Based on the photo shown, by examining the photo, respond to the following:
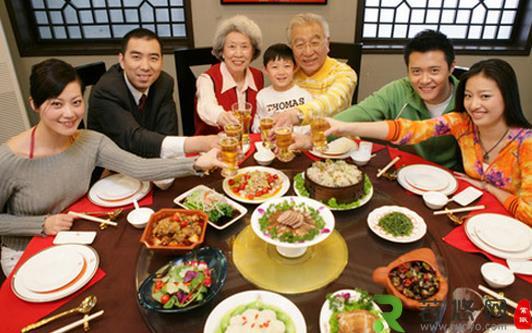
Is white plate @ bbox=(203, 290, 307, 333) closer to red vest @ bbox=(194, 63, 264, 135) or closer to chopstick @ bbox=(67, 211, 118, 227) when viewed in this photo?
chopstick @ bbox=(67, 211, 118, 227)

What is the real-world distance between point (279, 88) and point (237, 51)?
0.44 meters

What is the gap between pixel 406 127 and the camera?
210 cm

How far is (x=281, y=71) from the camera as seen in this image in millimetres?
2754

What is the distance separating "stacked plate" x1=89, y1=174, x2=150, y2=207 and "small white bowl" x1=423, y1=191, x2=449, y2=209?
137 centimetres

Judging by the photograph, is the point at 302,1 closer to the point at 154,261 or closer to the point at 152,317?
the point at 154,261

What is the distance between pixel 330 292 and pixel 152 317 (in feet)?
1.99

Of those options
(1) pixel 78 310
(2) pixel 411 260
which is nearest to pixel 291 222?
(2) pixel 411 260

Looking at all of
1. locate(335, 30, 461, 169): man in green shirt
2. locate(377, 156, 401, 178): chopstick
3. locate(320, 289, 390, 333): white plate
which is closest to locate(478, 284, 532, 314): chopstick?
locate(320, 289, 390, 333): white plate

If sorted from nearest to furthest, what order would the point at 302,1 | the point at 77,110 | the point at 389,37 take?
the point at 77,110, the point at 302,1, the point at 389,37

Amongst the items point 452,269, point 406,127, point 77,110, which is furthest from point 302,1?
point 452,269

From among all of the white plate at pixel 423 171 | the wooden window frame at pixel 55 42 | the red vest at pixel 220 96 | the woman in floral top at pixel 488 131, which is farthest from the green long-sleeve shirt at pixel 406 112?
the wooden window frame at pixel 55 42

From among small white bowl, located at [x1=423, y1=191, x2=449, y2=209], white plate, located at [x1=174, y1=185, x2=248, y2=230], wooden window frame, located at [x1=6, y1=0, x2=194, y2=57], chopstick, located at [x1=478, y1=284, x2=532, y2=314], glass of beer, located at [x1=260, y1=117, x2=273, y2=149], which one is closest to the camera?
chopstick, located at [x1=478, y1=284, x2=532, y2=314]

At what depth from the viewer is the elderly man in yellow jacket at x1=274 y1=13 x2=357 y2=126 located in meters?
2.57

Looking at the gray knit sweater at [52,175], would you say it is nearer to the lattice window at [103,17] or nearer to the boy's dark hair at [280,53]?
the boy's dark hair at [280,53]
